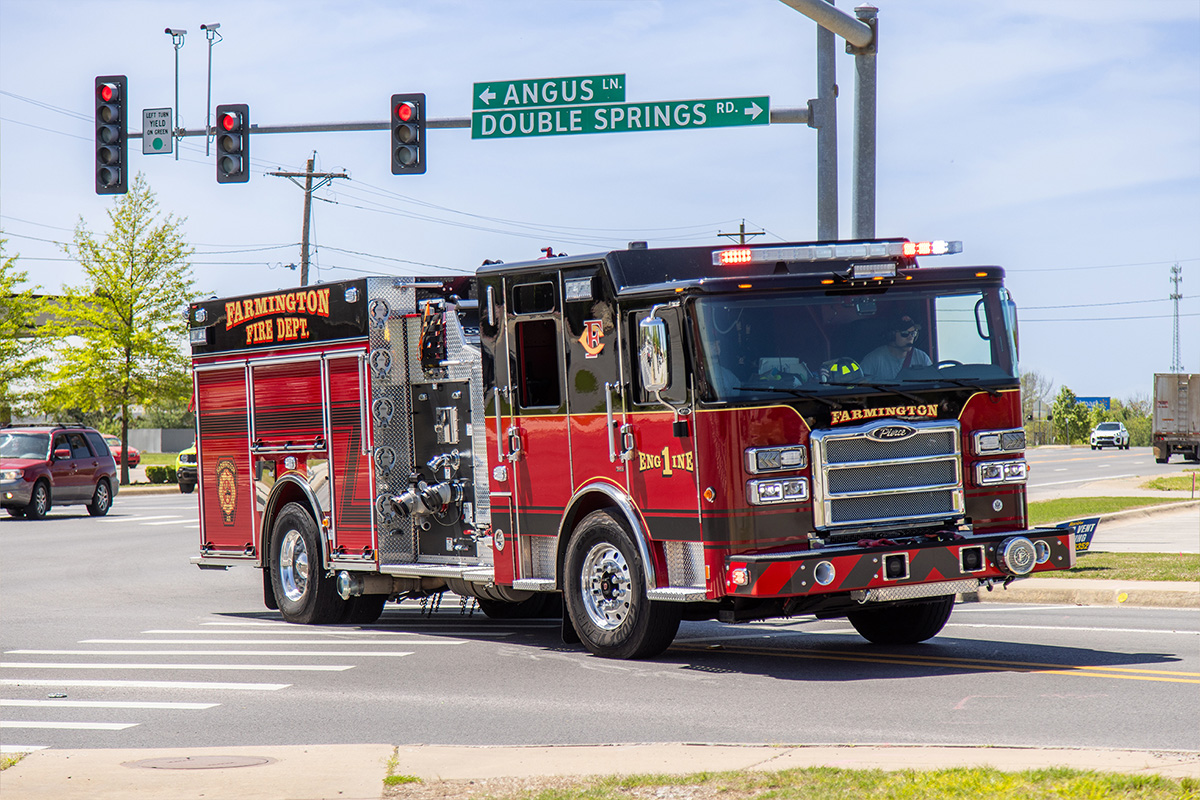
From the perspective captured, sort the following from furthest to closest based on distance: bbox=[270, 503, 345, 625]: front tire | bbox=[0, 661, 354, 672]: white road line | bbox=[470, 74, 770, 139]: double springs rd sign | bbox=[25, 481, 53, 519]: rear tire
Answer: bbox=[25, 481, 53, 519]: rear tire < bbox=[470, 74, 770, 139]: double springs rd sign < bbox=[270, 503, 345, 625]: front tire < bbox=[0, 661, 354, 672]: white road line

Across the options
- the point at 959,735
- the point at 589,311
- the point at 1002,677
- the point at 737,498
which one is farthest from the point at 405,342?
the point at 959,735

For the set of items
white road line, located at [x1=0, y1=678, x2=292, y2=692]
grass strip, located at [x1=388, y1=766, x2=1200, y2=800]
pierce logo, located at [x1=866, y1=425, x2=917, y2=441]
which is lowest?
white road line, located at [x1=0, y1=678, x2=292, y2=692]

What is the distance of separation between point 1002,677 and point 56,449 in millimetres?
26015

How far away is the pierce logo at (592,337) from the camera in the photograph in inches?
420

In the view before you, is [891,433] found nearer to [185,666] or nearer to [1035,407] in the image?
[185,666]

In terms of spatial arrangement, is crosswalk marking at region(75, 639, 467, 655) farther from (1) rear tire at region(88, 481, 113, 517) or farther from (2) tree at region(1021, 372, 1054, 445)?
(2) tree at region(1021, 372, 1054, 445)

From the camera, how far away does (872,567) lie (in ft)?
31.3

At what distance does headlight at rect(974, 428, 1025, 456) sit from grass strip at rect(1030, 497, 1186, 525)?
13.4 metres

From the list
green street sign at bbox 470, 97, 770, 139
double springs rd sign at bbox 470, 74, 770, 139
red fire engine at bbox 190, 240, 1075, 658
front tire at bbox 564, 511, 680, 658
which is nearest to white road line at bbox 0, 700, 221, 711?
front tire at bbox 564, 511, 680, 658

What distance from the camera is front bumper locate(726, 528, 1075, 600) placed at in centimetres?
940

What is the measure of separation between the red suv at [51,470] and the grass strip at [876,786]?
2654 centimetres

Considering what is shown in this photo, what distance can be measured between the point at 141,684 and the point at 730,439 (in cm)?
446

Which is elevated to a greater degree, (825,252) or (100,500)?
(825,252)

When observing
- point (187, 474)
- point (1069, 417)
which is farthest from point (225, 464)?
point (1069, 417)
